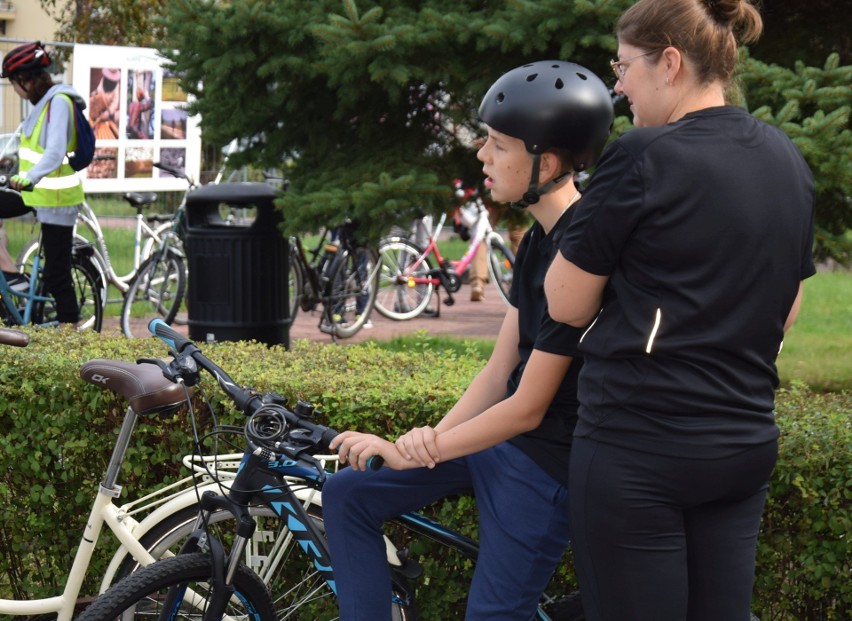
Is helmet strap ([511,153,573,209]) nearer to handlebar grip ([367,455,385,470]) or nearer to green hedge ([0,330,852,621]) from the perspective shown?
handlebar grip ([367,455,385,470])

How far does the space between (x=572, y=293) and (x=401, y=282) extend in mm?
9411

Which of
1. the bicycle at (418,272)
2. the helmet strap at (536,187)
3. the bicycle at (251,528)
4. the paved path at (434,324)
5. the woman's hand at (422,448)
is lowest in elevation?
the paved path at (434,324)

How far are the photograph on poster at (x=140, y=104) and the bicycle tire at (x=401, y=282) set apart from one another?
10.4 ft

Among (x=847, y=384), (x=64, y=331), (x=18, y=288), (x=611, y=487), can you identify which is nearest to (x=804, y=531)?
(x=611, y=487)

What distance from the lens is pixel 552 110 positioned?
101 inches

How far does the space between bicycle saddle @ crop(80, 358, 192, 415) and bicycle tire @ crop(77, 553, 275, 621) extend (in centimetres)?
38

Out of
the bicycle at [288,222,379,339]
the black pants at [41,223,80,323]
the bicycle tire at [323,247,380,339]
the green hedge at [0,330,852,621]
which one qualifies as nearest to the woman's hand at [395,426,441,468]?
the green hedge at [0,330,852,621]

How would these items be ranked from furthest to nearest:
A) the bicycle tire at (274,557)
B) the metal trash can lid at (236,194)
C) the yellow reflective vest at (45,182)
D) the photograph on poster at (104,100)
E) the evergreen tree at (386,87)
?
the photograph on poster at (104,100) → the yellow reflective vest at (45,182) → the metal trash can lid at (236,194) → the evergreen tree at (386,87) → the bicycle tire at (274,557)

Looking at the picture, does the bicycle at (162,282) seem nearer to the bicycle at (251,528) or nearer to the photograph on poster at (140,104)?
the photograph on poster at (140,104)

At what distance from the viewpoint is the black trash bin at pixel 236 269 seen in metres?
7.61

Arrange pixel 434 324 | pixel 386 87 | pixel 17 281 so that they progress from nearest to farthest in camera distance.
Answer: pixel 386 87
pixel 17 281
pixel 434 324

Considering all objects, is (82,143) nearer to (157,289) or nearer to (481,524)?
(157,289)

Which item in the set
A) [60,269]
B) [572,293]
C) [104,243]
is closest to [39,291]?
[60,269]

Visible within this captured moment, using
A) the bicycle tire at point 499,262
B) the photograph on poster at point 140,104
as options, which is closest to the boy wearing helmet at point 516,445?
the bicycle tire at point 499,262
